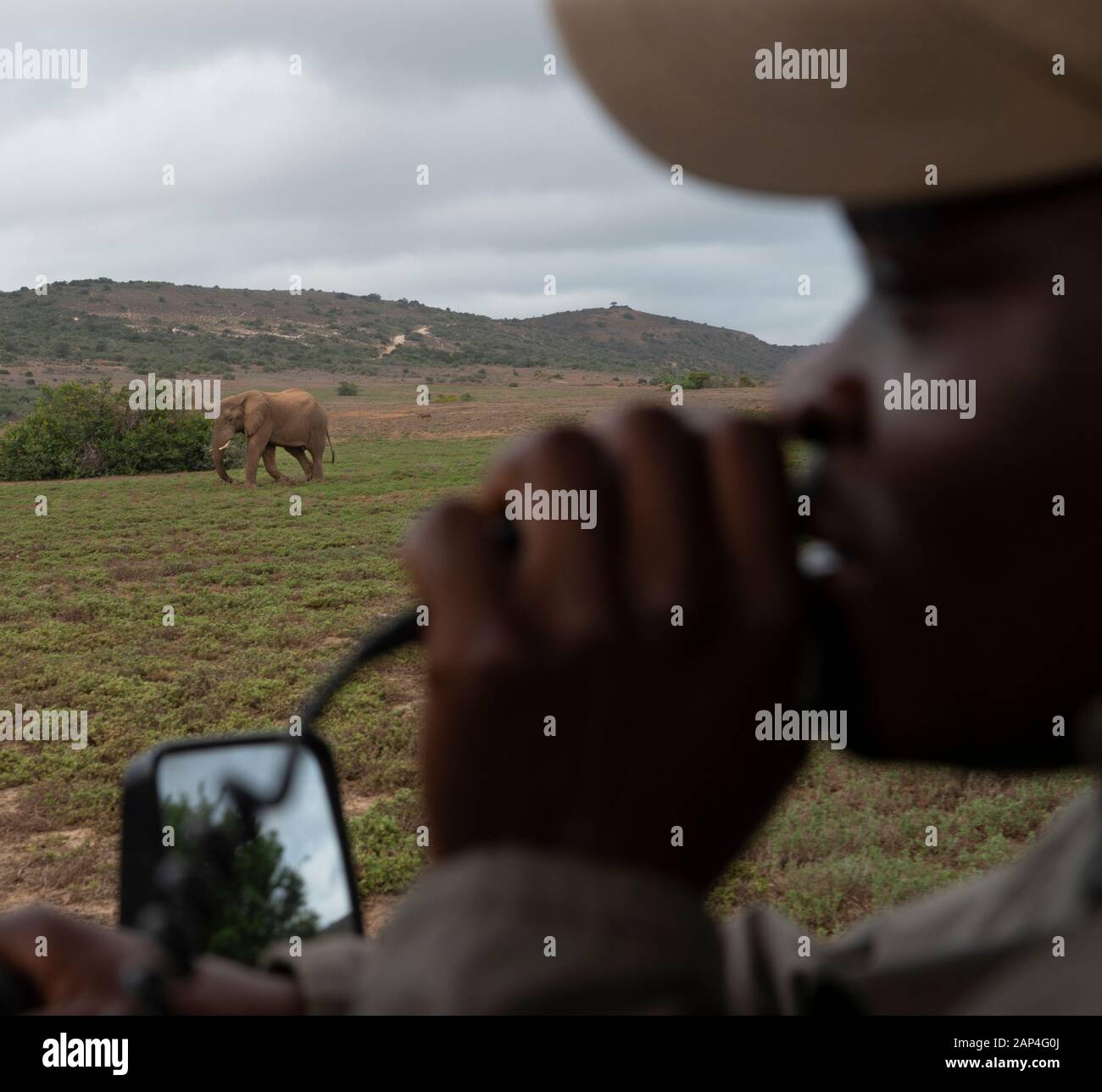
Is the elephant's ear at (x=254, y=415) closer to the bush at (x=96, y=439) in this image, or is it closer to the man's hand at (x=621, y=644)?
the bush at (x=96, y=439)

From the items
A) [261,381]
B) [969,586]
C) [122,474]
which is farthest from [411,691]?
[261,381]

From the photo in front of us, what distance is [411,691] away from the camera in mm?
6582

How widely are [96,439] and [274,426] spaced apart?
382 cm

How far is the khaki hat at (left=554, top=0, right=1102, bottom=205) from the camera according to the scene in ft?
1.94

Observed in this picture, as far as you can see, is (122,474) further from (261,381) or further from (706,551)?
(261,381)

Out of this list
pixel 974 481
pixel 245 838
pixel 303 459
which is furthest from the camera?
pixel 303 459

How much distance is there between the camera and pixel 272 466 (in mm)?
20422

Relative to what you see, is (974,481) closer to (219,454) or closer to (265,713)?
(265,713)

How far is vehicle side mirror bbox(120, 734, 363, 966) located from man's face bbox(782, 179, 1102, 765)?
1.71ft

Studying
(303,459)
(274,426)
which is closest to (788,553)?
(274,426)

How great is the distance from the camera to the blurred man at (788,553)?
614 millimetres

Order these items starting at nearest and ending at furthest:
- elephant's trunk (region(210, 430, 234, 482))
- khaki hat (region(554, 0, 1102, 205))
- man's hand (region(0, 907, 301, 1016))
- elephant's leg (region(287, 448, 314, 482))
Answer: khaki hat (region(554, 0, 1102, 205))
man's hand (region(0, 907, 301, 1016))
elephant's trunk (region(210, 430, 234, 482))
elephant's leg (region(287, 448, 314, 482))

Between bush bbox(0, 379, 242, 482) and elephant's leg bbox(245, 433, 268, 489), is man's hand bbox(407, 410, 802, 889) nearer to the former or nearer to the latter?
elephant's leg bbox(245, 433, 268, 489)

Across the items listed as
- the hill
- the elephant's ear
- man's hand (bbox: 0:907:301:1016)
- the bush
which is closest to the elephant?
the elephant's ear
